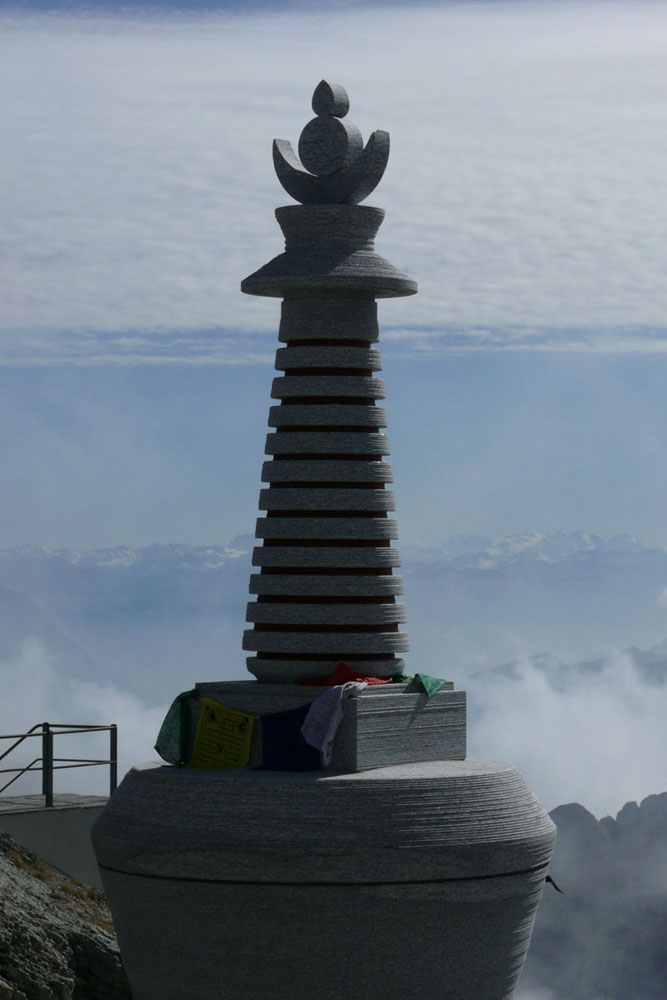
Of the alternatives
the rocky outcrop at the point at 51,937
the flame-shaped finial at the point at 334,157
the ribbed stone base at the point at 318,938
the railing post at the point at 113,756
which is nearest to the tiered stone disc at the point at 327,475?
the flame-shaped finial at the point at 334,157

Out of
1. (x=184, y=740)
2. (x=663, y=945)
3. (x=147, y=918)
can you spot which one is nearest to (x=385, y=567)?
(x=184, y=740)

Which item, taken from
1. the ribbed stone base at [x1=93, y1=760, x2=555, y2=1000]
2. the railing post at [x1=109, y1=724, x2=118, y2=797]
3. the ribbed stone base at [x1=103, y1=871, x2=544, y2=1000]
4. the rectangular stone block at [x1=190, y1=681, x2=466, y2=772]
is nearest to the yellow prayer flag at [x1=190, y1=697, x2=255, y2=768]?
the rectangular stone block at [x1=190, y1=681, x2=466, y2=772]

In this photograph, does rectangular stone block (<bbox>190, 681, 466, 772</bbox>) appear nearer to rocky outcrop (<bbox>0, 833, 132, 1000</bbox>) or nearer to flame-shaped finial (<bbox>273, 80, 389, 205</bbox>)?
rocky outcrop (<bbox>0, 833, 132, 1000</bbox>)

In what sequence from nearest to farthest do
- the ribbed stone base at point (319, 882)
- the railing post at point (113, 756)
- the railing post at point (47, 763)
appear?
the ribbed stone base at point (319, 882), the railing post at point (47, 763), the railing post at point (113, 756)

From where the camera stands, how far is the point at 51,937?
19016 millimetres

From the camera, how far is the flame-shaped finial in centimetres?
1833

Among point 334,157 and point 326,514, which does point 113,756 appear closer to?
point 326,514

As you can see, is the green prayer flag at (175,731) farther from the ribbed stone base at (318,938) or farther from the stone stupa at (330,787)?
the ribbed stone base at (318,938)

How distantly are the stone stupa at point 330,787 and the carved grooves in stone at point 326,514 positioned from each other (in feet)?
0.08

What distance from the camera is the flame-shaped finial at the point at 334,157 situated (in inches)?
722

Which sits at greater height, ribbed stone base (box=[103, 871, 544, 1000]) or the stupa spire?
the stupa spire

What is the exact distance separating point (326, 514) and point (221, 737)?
8.50 feet

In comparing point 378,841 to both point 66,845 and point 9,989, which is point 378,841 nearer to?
point 9,989

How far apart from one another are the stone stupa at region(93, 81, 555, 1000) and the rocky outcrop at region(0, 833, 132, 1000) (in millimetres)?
1653
